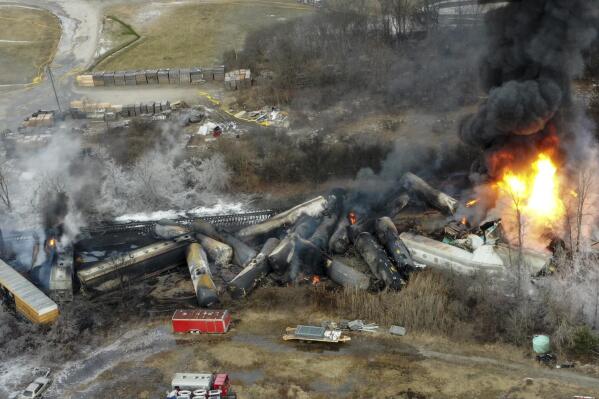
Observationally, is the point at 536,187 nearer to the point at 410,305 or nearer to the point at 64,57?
the point at 410,305

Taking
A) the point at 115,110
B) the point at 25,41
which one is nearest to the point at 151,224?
the point at 115,110

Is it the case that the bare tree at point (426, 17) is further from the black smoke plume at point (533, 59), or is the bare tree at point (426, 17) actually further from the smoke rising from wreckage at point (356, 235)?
the black smoke plume at point (533, 59)

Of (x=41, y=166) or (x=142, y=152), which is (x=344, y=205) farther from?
(x=41, y=166)

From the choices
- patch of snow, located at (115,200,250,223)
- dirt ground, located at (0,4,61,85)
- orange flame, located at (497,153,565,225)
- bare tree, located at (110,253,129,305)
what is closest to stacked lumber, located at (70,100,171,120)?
dirt ground, located at (0,4,61,85)

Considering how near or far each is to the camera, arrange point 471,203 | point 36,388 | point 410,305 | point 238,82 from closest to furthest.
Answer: point 36,388 → point 410,305 → point 471,203 → point 238,82

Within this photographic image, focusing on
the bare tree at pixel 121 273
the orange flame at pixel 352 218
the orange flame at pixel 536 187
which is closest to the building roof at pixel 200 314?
the bare tree at pixel 121 273
